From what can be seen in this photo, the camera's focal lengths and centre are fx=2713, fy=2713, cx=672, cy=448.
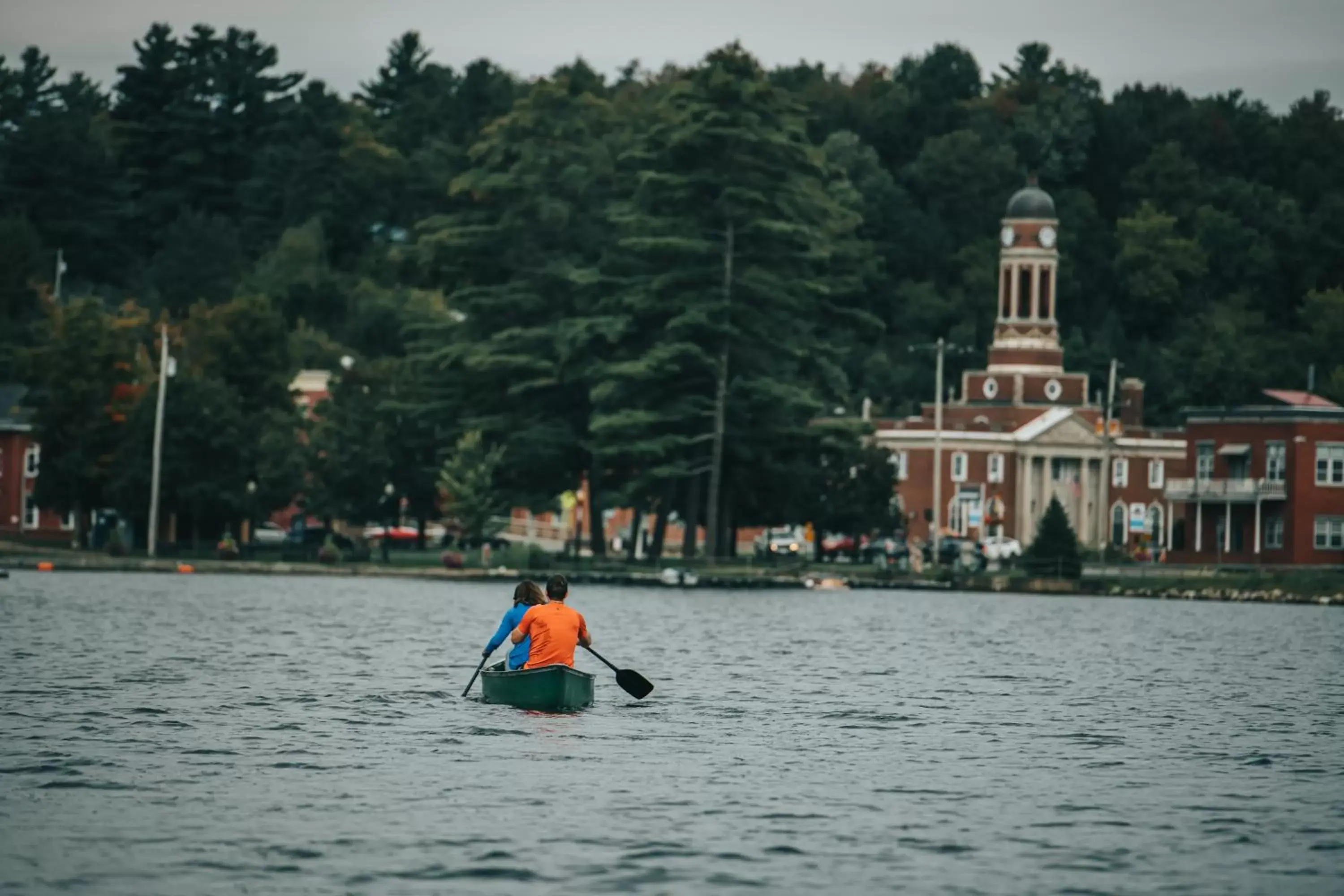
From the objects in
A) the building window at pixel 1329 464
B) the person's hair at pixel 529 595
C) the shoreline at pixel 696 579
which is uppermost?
the building window at pixel 1329 464

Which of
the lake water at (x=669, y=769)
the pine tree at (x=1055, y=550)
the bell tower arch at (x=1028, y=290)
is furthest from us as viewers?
the bell tower arch at (x=1028, y=290)

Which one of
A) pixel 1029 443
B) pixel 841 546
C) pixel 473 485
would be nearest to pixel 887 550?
pixel 841 546

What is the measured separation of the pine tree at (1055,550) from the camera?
104562 millimetres

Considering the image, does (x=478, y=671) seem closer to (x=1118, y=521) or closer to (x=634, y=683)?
(x=634, y=683)

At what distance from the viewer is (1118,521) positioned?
17112cm

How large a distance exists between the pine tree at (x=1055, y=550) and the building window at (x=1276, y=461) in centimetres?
2109

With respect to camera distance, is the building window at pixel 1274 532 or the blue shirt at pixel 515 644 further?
the building window at pixel 1274 532

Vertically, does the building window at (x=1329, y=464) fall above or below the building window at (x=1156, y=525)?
above

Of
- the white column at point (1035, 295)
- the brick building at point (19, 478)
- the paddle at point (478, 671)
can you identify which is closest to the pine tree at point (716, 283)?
the brick building at point (19, 478)

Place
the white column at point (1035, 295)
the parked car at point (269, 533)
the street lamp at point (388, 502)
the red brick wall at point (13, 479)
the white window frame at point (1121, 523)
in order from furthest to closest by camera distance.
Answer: the white window frame at point (1121, 523), the white column at point (1035, 295), the parked car at point (269, 533), the red brick wall at point (13, 479), the street lamp at point (388, 502)

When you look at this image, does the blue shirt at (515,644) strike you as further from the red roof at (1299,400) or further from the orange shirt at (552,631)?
the red roof at (1299,400)

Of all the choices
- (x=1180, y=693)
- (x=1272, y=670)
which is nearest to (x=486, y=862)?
(x=1180, y=693)

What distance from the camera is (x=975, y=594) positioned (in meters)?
101

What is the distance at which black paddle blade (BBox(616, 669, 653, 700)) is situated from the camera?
137 ft
